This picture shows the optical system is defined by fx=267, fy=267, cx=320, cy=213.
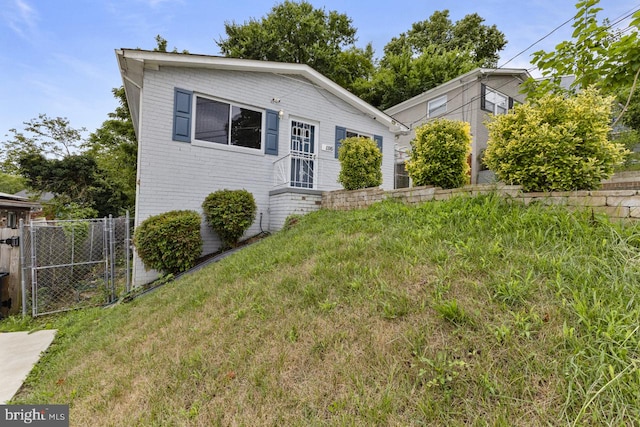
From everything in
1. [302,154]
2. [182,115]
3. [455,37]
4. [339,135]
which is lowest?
[302,154]

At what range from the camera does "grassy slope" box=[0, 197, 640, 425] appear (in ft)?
4.14

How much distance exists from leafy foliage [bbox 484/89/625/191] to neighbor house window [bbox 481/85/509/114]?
10545 mm

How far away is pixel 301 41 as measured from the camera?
17672 millimetres

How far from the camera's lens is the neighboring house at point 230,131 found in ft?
20.3

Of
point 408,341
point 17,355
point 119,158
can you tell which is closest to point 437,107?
point 408,341

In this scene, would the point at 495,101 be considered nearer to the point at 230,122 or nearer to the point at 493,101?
the point at 493,101

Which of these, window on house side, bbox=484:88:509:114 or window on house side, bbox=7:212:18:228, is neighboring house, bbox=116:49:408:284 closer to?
window on house side, bbox=7:212:18:228

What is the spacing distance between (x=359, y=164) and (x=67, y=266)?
21.5 ft

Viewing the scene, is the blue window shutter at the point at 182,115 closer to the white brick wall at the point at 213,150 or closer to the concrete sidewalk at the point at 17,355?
the white brick wall at the point at 213,150

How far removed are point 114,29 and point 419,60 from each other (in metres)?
15.3

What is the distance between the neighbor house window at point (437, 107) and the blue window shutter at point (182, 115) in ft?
37.5

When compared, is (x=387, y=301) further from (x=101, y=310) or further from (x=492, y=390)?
(x=101, y=310)

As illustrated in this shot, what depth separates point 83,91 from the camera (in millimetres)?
13789

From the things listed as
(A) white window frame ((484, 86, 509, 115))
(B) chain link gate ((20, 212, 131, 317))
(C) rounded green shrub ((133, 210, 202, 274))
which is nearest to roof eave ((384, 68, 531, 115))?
(A) white window frame ((484, 86, 509, 115))
